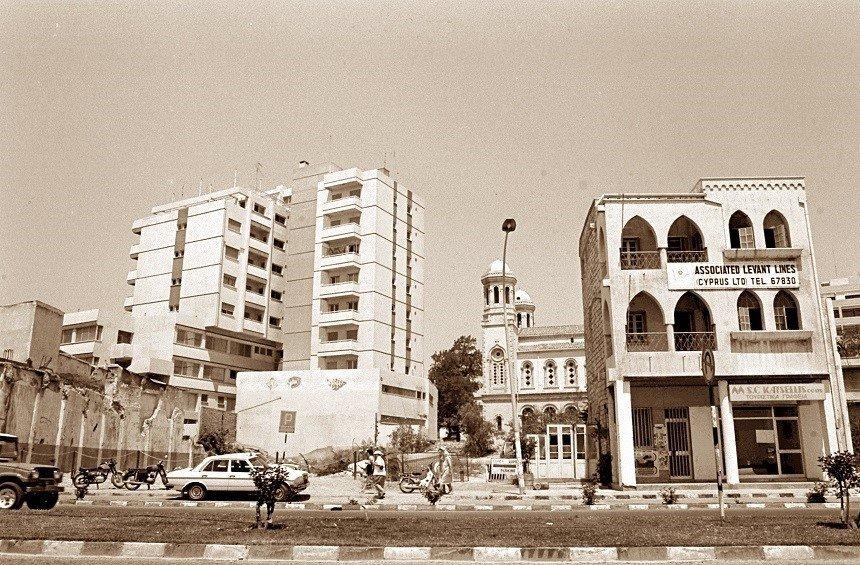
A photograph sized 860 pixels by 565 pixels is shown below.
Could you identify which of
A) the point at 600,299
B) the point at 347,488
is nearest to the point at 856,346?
the point at 600,299

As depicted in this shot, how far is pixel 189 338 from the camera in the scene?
5406cm

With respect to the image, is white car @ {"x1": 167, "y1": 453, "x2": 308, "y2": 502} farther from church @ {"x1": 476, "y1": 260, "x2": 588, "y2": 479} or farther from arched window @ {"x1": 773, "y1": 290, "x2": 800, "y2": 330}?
church @ {"x1": 476, "y1": 260, "x2": 588, "y2": 479}

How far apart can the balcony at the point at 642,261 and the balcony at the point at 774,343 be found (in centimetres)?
424

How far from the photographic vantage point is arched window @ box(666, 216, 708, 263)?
93.4 ft

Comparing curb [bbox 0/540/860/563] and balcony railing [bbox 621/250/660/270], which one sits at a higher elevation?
balcony railing [bbox 621/250/660/270]

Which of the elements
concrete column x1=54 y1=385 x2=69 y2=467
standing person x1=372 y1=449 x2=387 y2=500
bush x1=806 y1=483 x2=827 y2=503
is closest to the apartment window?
concrete column x1=54 y1=385 x2=69 y2=467

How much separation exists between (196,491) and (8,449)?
6216 millimetres

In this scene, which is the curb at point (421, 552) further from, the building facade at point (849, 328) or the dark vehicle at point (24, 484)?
the building facade at point (849, 328)

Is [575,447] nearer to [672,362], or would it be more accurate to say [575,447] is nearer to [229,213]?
[672,362]

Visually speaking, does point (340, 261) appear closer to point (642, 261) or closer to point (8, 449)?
point (642, 261)

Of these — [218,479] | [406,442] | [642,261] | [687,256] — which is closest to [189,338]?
[406,442]

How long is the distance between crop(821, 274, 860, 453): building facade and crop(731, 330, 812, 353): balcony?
13538 mm

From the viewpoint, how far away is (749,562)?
8516mm

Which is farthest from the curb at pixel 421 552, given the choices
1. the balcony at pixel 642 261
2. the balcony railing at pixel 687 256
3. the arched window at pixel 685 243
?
the balcony railing at pixel 687 256
